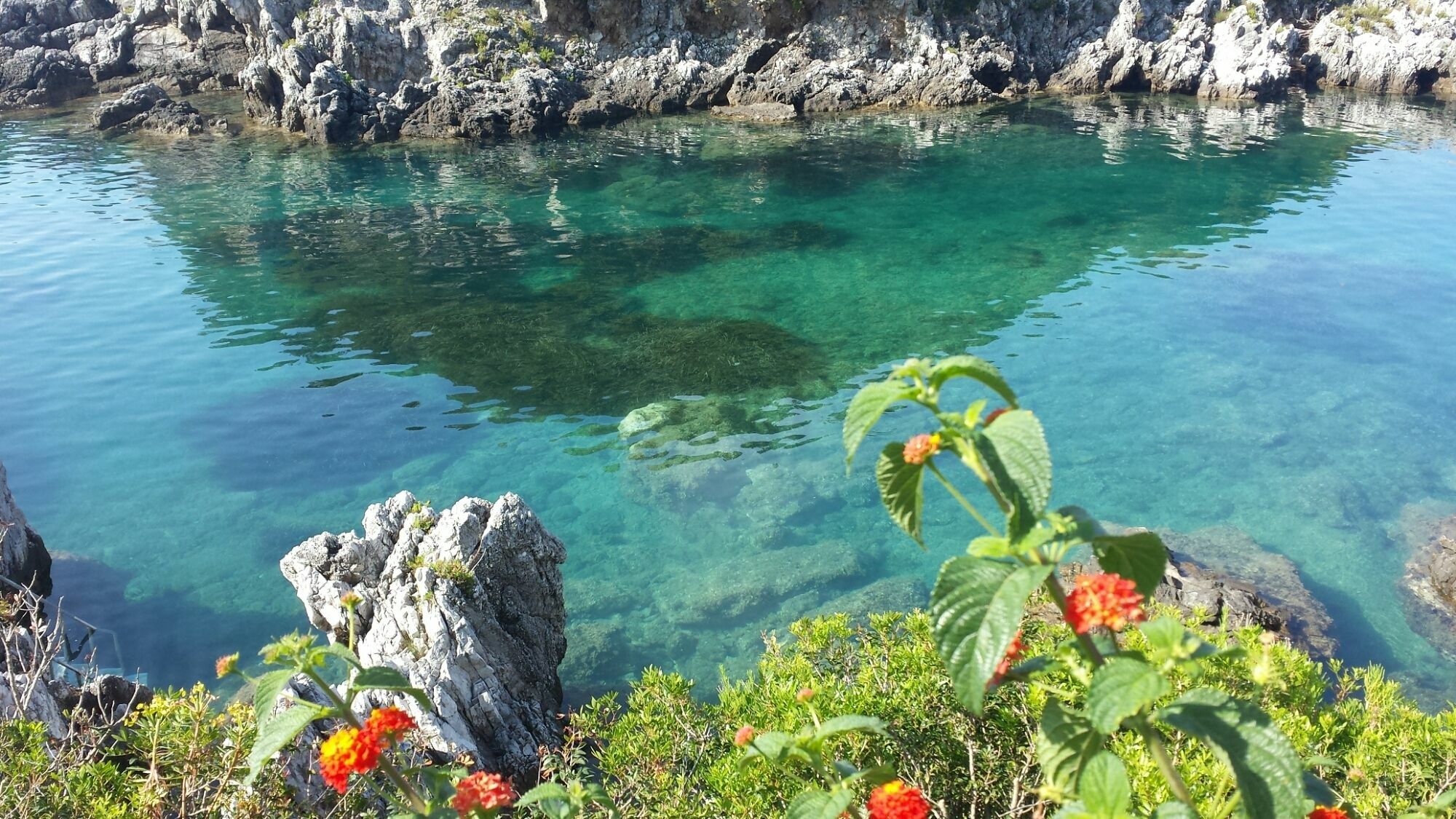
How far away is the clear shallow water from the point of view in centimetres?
1372

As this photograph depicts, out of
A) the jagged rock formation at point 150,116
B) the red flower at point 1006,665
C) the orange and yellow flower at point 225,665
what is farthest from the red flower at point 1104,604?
the jagged rock formation at point 150,116

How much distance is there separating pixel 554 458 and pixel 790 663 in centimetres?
1069

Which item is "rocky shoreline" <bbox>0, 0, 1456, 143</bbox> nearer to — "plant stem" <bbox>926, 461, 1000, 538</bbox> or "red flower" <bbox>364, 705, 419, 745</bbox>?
"red flower" <bbox>364, 705, 419, 745</bbox>

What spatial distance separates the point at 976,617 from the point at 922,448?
0.51 metres

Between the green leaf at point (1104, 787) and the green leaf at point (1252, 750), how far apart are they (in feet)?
0.70

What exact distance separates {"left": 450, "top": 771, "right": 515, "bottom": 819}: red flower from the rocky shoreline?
46.0 meters

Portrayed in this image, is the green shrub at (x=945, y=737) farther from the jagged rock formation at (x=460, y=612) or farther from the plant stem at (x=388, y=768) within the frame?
the jagged rock formation at (x=460, y=612)

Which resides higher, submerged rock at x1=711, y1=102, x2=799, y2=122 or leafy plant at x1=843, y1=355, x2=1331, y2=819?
submerged rock at x1=711, y1=102, x2=799, y2=122

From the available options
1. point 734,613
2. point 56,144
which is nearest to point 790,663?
point 734,613

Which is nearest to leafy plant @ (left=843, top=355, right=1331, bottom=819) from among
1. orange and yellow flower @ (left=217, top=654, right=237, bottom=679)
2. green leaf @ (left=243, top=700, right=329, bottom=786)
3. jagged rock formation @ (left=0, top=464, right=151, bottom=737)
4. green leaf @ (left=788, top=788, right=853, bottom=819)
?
green leaf @ (left=788, top=788, right=853, bottom=819)

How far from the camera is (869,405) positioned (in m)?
2.76

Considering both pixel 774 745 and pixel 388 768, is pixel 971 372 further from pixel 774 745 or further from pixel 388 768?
pixel 388 768

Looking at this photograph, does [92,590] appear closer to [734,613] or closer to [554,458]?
[554,458]

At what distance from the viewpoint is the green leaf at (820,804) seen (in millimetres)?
3180
